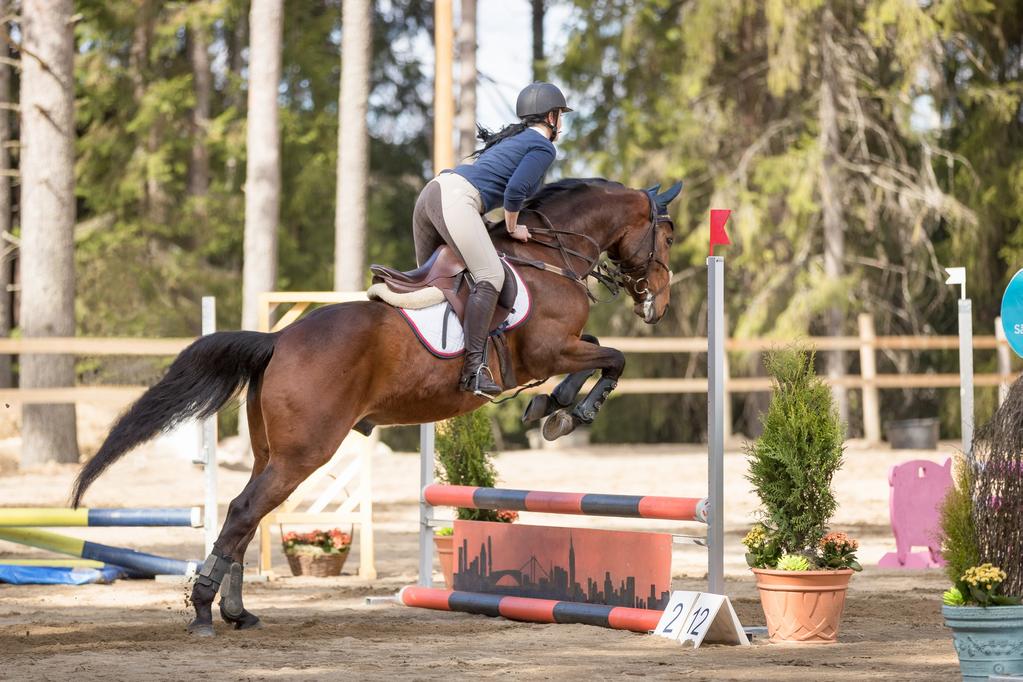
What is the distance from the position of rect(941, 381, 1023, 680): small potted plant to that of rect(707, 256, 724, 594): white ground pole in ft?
3.51

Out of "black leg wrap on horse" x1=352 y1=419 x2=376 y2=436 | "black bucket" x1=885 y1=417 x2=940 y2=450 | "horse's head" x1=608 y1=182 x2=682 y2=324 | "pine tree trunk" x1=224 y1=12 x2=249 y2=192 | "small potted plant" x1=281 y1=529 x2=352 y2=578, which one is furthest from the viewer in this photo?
"pine tree trunk" x1=224 y1=12 x2=249 y2=192

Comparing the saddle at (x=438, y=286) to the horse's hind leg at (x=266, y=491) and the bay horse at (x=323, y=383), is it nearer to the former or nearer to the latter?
the bay horse at (x=323, y=383)

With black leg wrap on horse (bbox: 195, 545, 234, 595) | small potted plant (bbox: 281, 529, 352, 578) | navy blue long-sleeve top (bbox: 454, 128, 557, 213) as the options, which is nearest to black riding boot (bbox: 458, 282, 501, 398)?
navy blue long-sleeve top (bbox: 454, 128, 557, 213)

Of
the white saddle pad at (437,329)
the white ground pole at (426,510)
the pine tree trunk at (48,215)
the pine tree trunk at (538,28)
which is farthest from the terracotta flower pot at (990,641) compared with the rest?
the pine tree trunk at (538,28)

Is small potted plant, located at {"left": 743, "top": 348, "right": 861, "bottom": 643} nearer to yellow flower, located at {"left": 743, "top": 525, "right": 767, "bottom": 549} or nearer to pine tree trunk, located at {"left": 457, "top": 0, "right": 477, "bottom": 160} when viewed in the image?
yellow flower, located at {"left": 743, "top": 525, "right": 767, "bottom": 549}

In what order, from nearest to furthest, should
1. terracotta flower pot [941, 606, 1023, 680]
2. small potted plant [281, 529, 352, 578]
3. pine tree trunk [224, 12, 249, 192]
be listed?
terracotta flower pot [941, 606, 1023, 680], small potted plant [281, 529, 352, 578], pine tree trunk [224, 12, 249, 192]

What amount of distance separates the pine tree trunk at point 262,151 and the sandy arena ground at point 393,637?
4.86 m

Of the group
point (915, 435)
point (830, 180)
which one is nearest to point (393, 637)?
point (915, 435)

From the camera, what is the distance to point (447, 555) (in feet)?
23.3

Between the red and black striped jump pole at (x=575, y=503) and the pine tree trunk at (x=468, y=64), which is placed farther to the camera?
the pine tree trunk at (x=468, y=64)

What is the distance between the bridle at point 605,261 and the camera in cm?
606

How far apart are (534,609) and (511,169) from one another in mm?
2004

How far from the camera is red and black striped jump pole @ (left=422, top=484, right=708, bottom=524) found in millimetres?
5484

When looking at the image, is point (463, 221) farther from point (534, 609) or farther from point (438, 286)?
point (534, 609)
